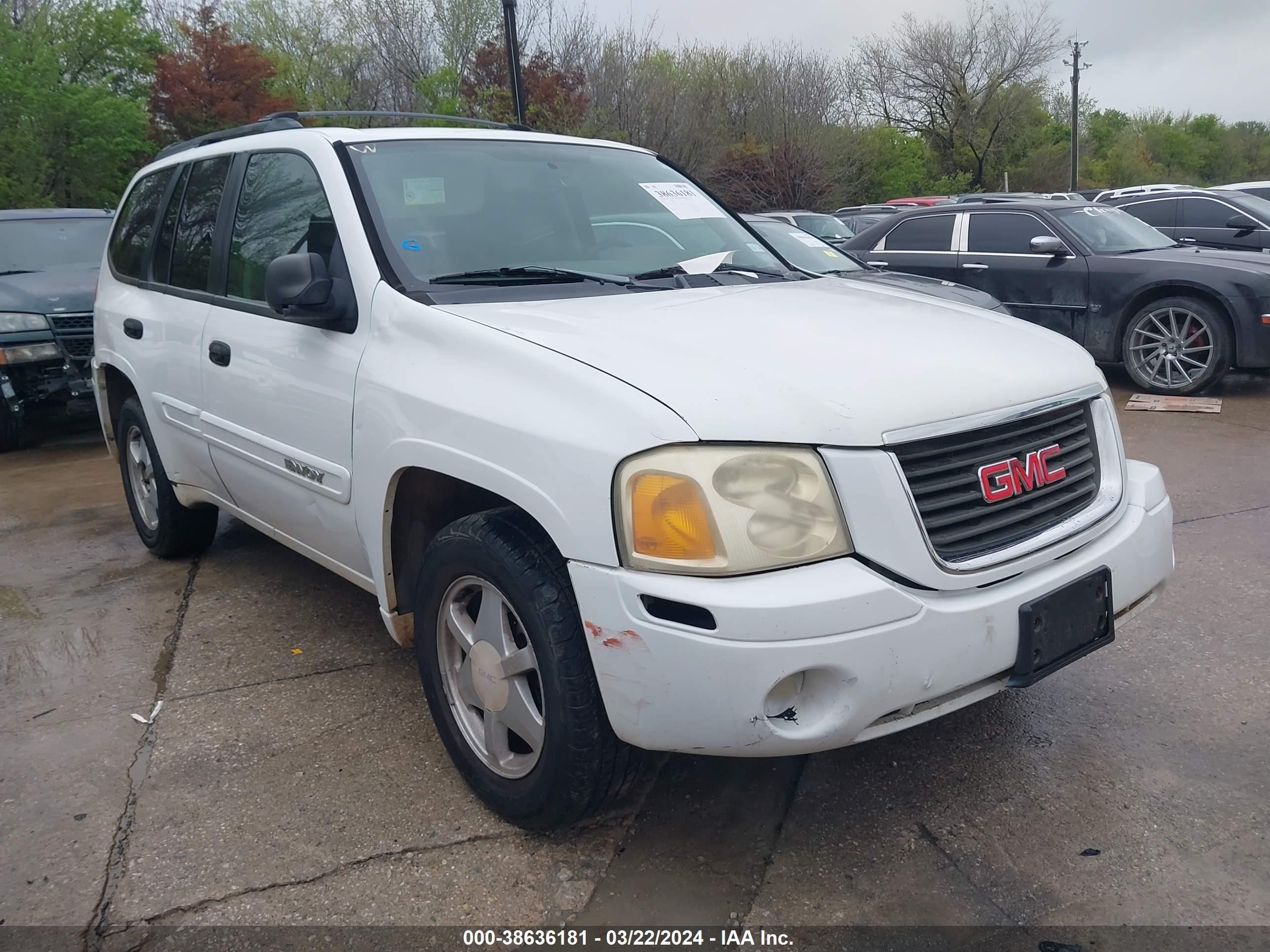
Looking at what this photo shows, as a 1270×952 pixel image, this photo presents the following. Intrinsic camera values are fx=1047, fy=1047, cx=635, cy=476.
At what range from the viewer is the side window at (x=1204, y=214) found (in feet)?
38.8

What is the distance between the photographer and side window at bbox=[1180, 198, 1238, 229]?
38.8 feet

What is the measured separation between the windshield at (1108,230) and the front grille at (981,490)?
21.5ft

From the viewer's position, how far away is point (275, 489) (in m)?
3.42

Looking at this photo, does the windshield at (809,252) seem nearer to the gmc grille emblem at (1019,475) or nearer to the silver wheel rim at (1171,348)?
the silver wheel rim at (1171,348)

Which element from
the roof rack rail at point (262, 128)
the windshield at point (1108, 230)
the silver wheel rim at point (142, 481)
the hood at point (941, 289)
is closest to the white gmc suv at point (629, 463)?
the roof rack rail at point (262, 128)

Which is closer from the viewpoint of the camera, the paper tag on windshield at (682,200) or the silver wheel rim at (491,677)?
the silver wheel rim at (491,677)

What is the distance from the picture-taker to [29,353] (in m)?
7.39

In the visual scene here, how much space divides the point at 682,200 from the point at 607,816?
2.13 metres

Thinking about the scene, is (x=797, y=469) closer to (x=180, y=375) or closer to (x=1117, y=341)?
(x=180, y=375)

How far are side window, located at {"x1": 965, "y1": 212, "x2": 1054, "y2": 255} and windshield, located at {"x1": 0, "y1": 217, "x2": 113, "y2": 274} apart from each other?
7144 mm

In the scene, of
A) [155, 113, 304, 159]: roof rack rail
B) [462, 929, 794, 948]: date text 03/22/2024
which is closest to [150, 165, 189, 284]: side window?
[155, 113, 304, 159]: roof rack rail

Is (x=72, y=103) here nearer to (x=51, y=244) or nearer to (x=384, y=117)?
(x=51, y=244)

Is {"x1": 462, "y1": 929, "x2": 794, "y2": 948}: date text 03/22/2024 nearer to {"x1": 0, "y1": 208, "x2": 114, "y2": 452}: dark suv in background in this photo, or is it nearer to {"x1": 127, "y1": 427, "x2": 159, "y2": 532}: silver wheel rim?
{"x1": 127, "y1": 427, "x2": 159, "y2": 532}: silver wheel rim

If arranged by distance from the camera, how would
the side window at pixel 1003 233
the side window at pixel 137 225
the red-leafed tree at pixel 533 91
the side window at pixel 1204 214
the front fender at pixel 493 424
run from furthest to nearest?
the red-leafed tree at pixel 533 91 < the side window at pixel 1204 214 < the side window at pixel 1003 233 < the side window at pixel 137 225 < the front fender at pixel 493 424
